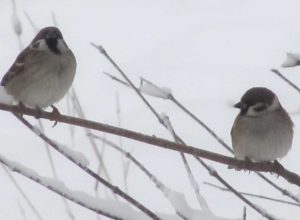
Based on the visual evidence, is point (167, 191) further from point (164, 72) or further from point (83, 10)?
point (83, 10)

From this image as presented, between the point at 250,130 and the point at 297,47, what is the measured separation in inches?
110

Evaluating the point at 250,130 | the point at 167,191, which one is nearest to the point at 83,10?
the point at 250,130

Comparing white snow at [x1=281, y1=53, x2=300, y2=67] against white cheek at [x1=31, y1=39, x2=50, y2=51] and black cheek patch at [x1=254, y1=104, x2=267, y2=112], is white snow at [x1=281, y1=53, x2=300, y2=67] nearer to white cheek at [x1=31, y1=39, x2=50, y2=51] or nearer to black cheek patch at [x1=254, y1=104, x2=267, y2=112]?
black cheek patch at [x1=254, y1=104, x2=267, y2=112]

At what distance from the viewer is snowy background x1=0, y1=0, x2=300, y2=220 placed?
3.76 metres

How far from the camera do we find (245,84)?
15.4ft

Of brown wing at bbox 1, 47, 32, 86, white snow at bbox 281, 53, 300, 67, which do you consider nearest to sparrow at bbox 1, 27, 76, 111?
brown wing at bbox 1, 47, 32, 86

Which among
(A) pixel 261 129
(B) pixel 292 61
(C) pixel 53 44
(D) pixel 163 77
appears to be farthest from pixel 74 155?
(D) pixel 163 77

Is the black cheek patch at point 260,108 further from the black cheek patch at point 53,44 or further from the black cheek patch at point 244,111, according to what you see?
the black cheek patch at point 53,44

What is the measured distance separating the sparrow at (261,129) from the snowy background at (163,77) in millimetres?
1070

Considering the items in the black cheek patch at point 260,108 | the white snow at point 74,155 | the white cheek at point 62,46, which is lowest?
the white snow at point 74,155

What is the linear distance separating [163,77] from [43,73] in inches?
102

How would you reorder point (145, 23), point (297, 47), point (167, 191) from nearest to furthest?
point (167, 191), point (297, 47), point (145, 23)

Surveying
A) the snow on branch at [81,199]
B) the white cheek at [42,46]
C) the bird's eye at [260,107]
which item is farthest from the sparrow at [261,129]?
the snow on branch at [81,199]

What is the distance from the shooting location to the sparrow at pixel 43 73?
7.82ft
